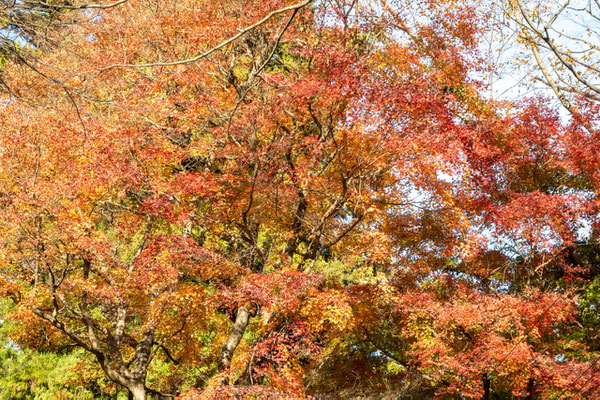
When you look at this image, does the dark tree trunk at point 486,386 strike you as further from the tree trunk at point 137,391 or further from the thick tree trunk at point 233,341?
the tree trunk at point 137,391

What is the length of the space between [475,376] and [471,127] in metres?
6.24

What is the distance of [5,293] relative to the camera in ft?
24.2

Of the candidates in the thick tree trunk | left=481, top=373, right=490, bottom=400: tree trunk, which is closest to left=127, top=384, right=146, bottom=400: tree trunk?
the thick tree trunk

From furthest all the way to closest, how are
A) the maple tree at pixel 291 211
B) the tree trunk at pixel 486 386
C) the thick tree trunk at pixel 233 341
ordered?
the tree trunk at pixel 486 386 → the thick tree trunk at pixel 233 341 → the maple tree at pixel 291 211

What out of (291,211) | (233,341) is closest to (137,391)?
(233,341)

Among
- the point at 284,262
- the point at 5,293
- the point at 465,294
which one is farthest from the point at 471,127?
the point at 5,293

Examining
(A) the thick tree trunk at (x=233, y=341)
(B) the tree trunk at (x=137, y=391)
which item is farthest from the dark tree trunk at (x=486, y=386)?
(B) the tree trunk at (x=137, y=391)

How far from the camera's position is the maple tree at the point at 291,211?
764 cm

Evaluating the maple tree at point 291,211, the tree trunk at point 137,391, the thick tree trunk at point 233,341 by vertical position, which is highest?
the maple tree at point 291,211

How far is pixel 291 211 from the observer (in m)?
9.24

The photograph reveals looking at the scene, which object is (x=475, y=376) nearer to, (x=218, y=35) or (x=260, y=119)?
(x=260, y=119)

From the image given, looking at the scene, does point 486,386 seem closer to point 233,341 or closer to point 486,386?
point 486,386

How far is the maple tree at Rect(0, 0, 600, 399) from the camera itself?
7645 millimetres

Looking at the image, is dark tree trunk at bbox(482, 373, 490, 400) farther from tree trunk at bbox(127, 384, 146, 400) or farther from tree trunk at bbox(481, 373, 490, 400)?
tree trunk at bbox(127, 384, 146, 400)
